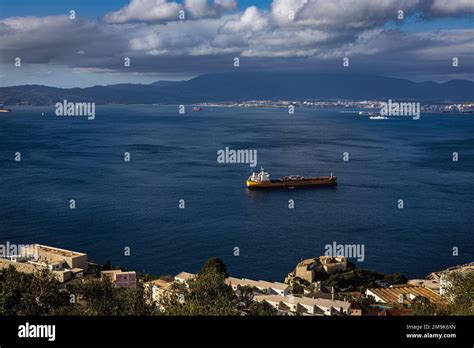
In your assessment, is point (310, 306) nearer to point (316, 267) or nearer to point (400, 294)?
point (400, 294)

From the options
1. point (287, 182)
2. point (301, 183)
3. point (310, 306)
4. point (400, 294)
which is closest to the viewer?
point (310, 306)

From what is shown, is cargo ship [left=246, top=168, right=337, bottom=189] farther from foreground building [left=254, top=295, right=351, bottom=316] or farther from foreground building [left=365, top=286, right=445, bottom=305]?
foreground building [left=254, top=295, right=351, bottom=316]

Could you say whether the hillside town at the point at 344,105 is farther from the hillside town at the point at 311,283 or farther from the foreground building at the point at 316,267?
the hillside town at the point at 311,283

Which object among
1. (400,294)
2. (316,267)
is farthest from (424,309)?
(316,267)

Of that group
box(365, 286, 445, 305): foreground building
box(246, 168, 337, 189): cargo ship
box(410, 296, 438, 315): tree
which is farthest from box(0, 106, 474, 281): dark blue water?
box(410, 296, 438, 315): tree

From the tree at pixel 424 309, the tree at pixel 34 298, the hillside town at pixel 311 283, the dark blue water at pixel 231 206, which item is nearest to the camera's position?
the tree at pixel 34 298

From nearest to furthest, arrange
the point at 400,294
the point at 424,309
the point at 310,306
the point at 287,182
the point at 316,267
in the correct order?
the point at 424,309 < the point at 310,306 < the point at 400,294 < the point at 316,267 < the point at 287,182

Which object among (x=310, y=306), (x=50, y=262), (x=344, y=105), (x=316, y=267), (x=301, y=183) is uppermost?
(x=344, y=105)

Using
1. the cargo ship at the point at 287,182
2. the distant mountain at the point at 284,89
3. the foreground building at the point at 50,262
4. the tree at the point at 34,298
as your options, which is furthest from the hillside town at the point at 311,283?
the distant mountain at the point at 284,89
